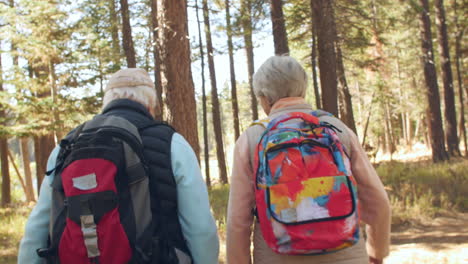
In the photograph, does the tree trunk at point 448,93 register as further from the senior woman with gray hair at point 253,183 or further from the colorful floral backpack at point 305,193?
the colorful floral backpack at point 305,193

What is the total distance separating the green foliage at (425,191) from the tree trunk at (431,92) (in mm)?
4187

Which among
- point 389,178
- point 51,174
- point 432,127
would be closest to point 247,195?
point 51,174

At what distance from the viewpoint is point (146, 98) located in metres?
2.50

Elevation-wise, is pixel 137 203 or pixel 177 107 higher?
pixel 177 107

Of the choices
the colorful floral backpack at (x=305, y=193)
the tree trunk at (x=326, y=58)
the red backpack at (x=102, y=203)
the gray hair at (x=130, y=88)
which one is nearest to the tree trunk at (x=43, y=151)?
the tree trunk at (x=326, y=58)

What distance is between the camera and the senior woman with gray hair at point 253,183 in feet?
7.54

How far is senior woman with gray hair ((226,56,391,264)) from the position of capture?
2.30 m

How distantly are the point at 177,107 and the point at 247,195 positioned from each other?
356cm

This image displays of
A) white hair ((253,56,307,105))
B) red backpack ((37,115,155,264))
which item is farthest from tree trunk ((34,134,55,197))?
white hair ((253,56,307,105))

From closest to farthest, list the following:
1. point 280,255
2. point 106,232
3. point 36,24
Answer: point 106,232, point 280,255, point 36,24

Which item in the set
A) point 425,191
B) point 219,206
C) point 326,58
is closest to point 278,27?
point 326,58

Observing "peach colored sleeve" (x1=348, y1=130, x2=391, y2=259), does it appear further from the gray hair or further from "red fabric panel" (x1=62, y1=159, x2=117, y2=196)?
"red fabric panel" (x1=62, y1=159, x2=117, y2=196)

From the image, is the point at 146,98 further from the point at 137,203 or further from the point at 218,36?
the point at 218,36

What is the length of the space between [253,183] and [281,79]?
682 millimetres
